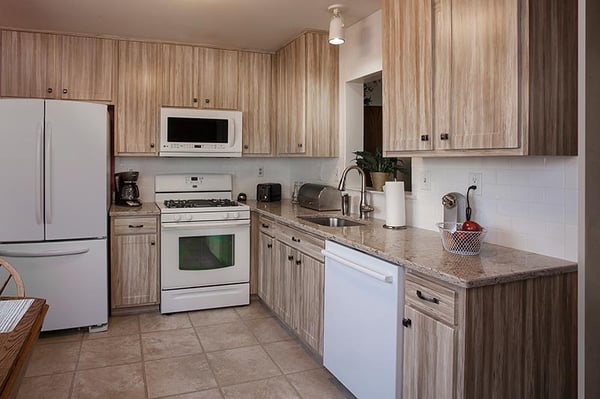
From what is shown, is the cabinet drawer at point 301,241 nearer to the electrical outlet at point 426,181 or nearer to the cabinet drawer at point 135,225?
the electrical outlet at point 426,181

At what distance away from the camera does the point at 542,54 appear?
5.84 feet

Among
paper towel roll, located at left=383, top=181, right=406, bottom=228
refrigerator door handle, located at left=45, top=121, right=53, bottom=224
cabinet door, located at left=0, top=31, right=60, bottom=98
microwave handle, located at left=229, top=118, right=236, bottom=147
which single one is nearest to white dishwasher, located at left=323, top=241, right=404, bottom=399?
paper towel roll, located at left=383, top=181, right=406, bottom=228

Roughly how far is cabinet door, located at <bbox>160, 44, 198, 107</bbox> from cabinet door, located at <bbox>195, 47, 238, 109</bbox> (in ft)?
0.24

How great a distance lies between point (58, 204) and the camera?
3340 millimetres

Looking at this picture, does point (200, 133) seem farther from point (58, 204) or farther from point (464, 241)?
point (464, 241)

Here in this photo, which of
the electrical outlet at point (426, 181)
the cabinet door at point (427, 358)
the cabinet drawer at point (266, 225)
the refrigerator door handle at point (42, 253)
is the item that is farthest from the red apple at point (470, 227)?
the refrigerator door handle at point (42, 253)

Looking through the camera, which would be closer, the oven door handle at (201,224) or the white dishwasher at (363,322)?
the white dishwasher at (363,322)

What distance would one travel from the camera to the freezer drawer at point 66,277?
130 inches

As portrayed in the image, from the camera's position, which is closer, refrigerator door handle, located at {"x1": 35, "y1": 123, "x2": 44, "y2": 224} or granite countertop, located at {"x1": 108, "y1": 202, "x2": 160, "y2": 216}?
refrigerator door handle, located at {"x1": 35, "y1": 123, "x2": 44, "y2": 224}

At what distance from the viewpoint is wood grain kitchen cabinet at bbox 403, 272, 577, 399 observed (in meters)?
1.66

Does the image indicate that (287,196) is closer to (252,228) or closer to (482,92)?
(252,228)

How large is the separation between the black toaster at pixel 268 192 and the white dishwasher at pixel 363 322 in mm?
1995

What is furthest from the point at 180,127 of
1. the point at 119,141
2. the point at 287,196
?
the point at 287,196

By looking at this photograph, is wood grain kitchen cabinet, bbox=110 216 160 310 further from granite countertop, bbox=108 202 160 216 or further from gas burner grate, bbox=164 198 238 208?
gas burner grate, bbox=164 198 238 208
